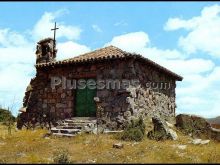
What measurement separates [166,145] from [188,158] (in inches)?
79.8

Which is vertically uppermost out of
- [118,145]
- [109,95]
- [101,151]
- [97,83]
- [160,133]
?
[97,83]

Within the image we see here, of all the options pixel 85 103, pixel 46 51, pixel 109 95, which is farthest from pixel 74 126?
pixel 46 51

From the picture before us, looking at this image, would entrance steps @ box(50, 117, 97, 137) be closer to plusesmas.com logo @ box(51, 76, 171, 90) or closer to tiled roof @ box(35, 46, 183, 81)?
plusesmas.com logo @ box(51, 76, 171, 90)

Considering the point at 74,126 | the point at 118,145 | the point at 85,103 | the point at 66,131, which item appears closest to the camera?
the point at 118,145

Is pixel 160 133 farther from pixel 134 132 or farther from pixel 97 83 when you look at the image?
pixel 97 83

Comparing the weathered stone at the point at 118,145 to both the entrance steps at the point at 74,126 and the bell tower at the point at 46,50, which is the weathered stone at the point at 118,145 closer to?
the entrance steps at the point at 74,126

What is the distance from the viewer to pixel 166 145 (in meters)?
13.6

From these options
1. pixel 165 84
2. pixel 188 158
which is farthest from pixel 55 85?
pixel 188 158

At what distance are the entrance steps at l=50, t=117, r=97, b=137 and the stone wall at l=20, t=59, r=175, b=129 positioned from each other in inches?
22.8

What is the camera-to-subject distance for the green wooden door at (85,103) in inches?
701

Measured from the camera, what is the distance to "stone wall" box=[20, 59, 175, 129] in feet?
55.3

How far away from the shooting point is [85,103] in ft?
59.3

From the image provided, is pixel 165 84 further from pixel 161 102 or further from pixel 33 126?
pixel 33 126

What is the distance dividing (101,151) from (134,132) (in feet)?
7.91
